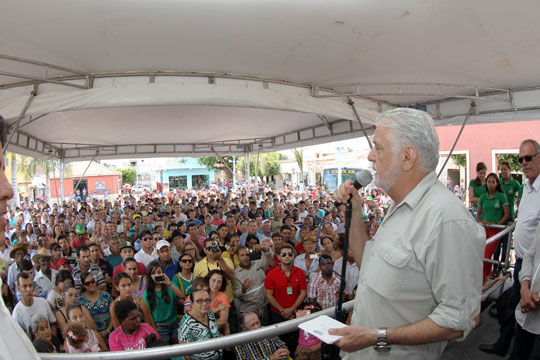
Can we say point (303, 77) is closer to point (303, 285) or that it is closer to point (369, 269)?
point (303, 285)

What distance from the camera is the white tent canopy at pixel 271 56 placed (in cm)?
294

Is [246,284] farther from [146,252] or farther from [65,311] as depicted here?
[146,252]

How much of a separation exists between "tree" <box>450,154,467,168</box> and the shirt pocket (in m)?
21.9

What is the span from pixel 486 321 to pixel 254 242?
299 cm

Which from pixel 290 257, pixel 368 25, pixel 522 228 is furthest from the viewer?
pixel 290 257

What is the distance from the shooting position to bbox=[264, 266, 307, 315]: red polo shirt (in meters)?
3.73

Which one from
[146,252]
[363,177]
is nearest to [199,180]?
[146,252]

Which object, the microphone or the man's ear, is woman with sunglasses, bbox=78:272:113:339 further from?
the man's ear

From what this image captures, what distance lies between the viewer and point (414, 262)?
40.1 inches

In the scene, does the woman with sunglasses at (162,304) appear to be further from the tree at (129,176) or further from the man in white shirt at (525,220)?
the tree at (129,176)

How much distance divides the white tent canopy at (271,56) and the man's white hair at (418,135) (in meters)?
2.13

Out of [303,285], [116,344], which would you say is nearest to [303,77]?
[303,285]

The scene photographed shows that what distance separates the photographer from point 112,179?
37594 millimetres

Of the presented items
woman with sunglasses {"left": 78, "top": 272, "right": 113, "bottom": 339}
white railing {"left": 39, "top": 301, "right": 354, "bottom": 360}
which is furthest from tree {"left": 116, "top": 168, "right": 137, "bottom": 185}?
white railing {"left": 39, "top": 301, "right": 354, "bottom": 360}
